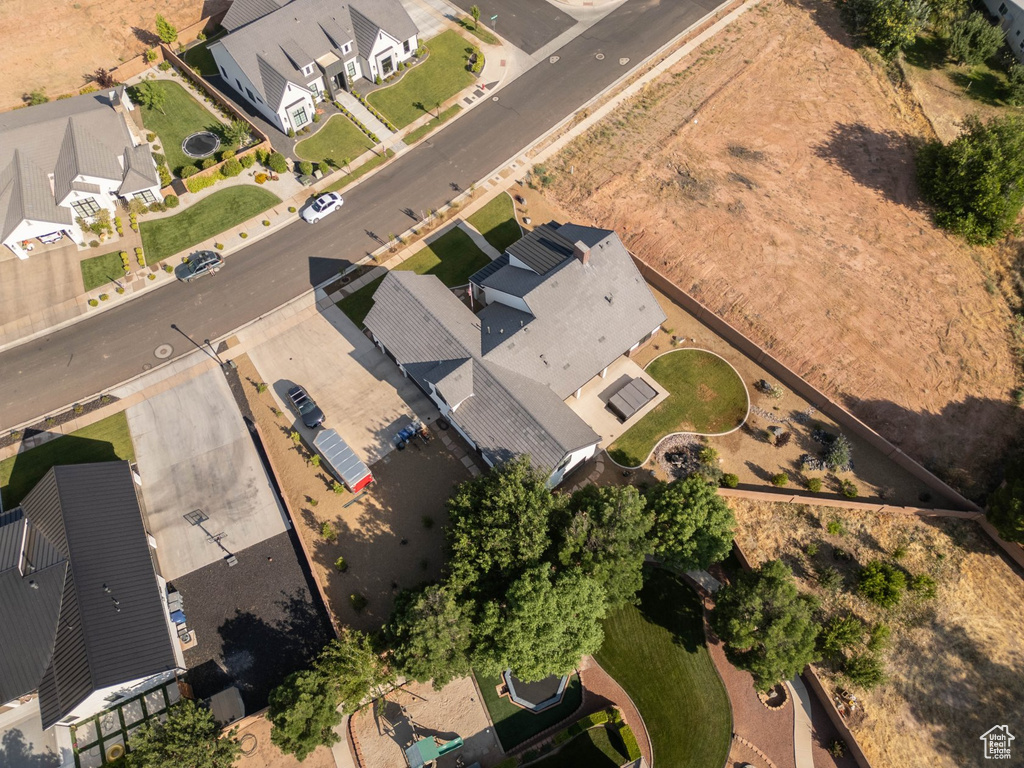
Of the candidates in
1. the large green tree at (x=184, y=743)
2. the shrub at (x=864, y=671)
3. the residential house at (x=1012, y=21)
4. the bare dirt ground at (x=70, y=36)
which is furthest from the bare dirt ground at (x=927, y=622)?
the bare dirt ground at (x=70, y=36)

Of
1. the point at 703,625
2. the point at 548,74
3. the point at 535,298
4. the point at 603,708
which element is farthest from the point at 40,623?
the point at 548,74

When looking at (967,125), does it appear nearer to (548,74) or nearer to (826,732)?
(548,74)

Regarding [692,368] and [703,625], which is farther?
[692,368]

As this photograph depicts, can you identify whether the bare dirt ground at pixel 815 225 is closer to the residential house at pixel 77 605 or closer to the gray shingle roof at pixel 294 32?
the gray shingle roof at pixel 294 32

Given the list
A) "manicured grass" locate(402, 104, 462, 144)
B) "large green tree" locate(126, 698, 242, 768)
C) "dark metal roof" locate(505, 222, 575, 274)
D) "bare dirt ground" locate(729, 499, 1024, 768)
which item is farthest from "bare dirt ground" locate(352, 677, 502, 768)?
"manicured grass" locate(402, 104, 462, 144)

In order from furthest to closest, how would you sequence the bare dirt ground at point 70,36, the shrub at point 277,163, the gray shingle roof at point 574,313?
the bare dirt ground at point 70,36, the shrub at point 277,163, the gray shingle roof at point 574,313
